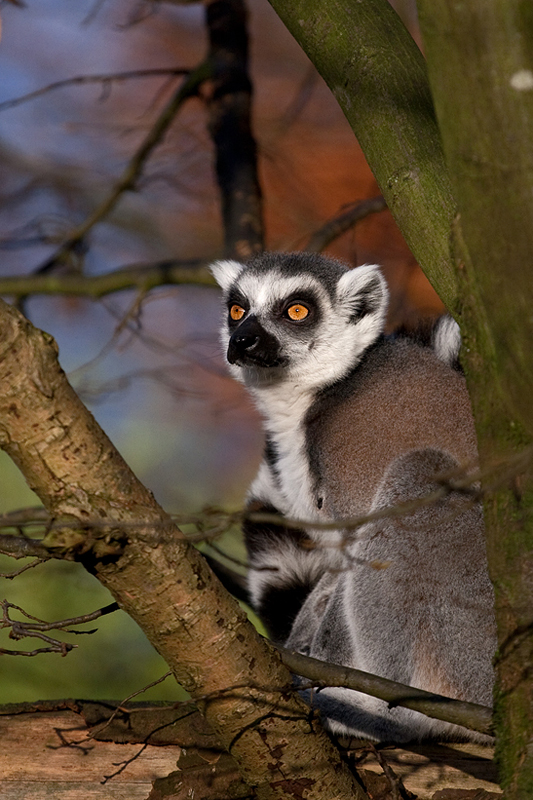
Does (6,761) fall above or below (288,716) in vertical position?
below

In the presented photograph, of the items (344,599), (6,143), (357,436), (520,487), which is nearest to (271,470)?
(357,436)

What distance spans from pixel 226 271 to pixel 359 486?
3.29 ft

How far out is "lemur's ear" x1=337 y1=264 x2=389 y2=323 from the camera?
2.53 metres

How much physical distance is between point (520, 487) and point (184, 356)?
1903 millimetres

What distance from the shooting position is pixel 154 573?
1218 mm

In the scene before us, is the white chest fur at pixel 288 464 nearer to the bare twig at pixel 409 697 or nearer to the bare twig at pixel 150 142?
the bare twig at pixel 409 697

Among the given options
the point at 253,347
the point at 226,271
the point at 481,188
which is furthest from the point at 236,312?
the point at 481,188

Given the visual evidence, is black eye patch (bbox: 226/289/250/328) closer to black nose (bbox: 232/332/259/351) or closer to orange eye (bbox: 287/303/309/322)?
orange eye (bbox: 287/303/309/322)

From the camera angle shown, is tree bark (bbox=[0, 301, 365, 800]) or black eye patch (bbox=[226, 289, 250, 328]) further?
black eye patch (bbox=[226, 289, 250, 328])

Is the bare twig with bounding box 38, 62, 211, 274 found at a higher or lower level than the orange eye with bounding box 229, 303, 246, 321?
higher

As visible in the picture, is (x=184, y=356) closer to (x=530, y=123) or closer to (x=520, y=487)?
(x=520, y=487)

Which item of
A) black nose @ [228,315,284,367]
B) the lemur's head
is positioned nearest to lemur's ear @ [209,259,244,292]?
the lemur's head

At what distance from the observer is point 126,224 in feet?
20.1

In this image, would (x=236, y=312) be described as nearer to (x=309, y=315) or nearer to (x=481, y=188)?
(x=309, y=315)
